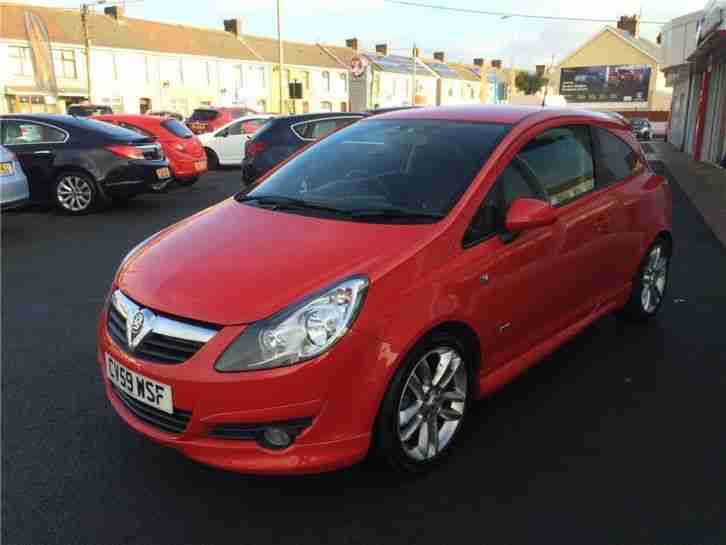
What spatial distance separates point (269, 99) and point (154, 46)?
1185cm

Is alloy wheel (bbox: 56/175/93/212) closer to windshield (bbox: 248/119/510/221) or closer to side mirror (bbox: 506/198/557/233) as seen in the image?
windshield (bbox: 248/119/510/221)

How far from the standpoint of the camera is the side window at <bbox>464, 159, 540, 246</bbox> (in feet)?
10.3

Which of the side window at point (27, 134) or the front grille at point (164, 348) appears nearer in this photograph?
the front grille at point (164, 348)

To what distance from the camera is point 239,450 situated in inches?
102

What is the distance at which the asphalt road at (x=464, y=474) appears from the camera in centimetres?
264

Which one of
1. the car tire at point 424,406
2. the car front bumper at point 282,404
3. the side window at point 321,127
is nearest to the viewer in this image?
the car front bumper at point 282,404

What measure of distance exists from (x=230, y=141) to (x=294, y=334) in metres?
16.3

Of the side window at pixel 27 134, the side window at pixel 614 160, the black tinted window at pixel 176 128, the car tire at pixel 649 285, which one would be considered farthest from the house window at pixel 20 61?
the car tire at pixel 649 285

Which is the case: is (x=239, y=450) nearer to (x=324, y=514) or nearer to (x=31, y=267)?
(x=324, y=514)

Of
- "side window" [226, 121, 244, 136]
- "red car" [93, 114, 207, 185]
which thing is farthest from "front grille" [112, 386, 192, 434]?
"side window" [226, 121, 244, 136]

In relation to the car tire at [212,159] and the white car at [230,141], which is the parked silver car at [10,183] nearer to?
the white car at [230,141]

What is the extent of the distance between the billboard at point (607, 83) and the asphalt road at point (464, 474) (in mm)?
63423

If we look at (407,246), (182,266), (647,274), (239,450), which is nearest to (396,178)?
(407,246)

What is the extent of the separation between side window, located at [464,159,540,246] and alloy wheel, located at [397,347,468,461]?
58 centimetres
